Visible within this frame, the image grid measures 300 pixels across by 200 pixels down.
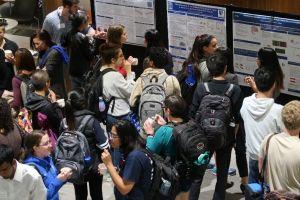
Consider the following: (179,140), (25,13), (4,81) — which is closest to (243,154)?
(179,140)

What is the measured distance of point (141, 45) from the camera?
29.4 ft

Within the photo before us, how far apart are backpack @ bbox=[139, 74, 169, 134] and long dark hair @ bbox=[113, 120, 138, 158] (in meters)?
1.40

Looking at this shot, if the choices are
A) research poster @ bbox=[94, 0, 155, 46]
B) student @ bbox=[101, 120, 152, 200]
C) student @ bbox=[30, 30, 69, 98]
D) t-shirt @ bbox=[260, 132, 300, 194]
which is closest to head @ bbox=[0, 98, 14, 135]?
student @ bbox=[101, 120, 152, 200]

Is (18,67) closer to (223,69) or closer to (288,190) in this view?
(223,69)

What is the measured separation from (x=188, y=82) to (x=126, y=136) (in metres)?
1.94

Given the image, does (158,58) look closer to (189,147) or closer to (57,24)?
(189,147)

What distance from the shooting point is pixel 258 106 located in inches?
225

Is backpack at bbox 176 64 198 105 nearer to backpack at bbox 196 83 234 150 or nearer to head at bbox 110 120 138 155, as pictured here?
backpack at bbox 196 83 234 150

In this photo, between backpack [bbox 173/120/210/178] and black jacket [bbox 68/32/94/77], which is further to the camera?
black jacket [bbox 68/32/94/77]

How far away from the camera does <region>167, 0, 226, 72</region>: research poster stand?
7.75m

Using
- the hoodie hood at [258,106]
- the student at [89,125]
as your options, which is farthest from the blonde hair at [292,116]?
the student at [89,125]

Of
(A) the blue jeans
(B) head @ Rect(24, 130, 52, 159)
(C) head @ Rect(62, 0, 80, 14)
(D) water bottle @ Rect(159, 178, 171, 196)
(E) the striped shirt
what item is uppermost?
(C) head @ Rect(62, 0, 80, 14)

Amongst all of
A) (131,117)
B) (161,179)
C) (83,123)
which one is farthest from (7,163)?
(131,117)

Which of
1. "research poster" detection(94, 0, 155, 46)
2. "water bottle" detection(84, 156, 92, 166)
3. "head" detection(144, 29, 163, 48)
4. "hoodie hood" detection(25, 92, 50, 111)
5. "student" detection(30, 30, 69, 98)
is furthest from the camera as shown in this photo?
"research poster" detection(94, 0, 155, 46)
